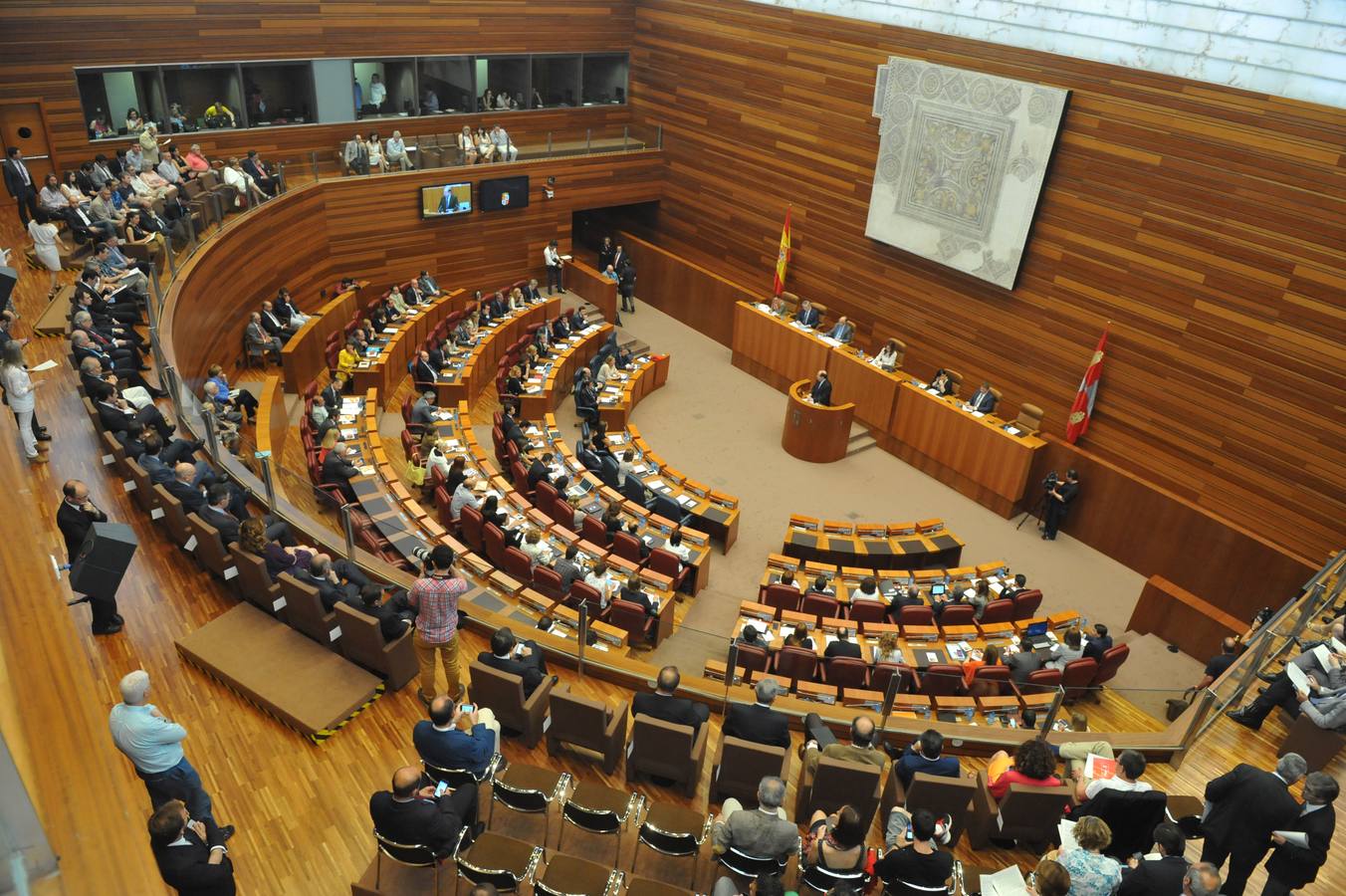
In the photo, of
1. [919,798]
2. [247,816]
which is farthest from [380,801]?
[919,798]

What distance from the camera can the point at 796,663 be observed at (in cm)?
821

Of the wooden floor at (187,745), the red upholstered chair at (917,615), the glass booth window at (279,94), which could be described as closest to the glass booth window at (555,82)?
the glass booth window at (279,94)

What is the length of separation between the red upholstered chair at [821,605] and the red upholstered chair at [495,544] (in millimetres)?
3309

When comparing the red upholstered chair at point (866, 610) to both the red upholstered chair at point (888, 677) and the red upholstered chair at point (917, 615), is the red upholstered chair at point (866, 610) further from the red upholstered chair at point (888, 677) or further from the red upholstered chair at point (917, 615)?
the red upholstered chair at point (888, 677)

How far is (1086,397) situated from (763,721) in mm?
9051

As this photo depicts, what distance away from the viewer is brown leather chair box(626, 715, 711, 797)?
5605 millimetres

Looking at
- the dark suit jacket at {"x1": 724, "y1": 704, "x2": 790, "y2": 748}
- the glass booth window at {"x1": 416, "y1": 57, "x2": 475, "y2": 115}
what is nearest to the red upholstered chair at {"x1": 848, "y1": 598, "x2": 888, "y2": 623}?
the dark suit jacket at {"x1": 724, "y1": 704, "x2": 790, "y2": 748}

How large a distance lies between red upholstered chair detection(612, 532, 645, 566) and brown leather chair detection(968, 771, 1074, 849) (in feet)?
17.0

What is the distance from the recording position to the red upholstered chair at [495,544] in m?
9.45

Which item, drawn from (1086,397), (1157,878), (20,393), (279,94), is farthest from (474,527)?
(279,94)

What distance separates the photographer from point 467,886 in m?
4.64

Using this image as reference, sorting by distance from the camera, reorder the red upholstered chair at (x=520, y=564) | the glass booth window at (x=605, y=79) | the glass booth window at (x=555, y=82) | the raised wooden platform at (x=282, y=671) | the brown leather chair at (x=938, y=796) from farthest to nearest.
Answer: the glass booth window at (x=605, y=79)
the glass booth window at (x=555, y=82)
the red upholstered chair at (x=520, y=564)
the raised wooden platform at (x=282, y=671)
the brown leather chair at (x=938, y=796)

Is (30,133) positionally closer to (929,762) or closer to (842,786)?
(842,786)

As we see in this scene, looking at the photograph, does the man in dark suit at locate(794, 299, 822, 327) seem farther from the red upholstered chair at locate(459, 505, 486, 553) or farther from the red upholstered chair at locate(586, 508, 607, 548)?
the red upholstered chair at locate(459, 505, 486, 553)
